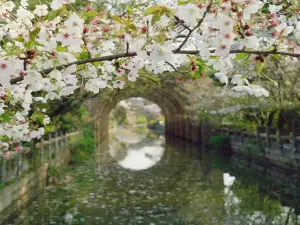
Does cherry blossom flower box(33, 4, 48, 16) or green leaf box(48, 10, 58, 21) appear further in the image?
cherry blossom flower box(33, 4, 48, 16)

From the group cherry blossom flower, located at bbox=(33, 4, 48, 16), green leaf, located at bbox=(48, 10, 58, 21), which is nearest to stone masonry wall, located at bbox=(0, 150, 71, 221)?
cherry blossom flower, located at bbox=(33, 4, 48, 16)

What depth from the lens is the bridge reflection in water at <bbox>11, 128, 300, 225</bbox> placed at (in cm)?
627

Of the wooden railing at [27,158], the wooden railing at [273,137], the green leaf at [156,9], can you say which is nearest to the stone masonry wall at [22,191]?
the wooden railing at [27,158]

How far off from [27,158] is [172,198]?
322cm

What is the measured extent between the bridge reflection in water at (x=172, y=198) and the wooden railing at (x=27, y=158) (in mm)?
684

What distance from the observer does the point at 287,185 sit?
880 centimetres

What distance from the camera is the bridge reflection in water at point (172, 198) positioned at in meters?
6.27

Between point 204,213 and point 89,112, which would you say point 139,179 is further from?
point 89,112

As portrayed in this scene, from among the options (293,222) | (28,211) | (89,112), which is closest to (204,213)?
(293,222)

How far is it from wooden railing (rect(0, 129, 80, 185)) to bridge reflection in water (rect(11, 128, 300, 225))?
684mm

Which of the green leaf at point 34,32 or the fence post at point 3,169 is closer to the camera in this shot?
the green leaf at point 34,32

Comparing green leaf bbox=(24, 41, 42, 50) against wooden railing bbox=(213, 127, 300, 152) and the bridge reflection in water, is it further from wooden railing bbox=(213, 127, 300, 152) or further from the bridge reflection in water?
wooden railing bbox=(213, 127, 300, 152)

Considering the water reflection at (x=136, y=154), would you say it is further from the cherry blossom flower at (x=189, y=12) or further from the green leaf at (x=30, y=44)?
the cherry blossom flower at (x=189, y=12)

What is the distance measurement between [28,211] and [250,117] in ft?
39.7
